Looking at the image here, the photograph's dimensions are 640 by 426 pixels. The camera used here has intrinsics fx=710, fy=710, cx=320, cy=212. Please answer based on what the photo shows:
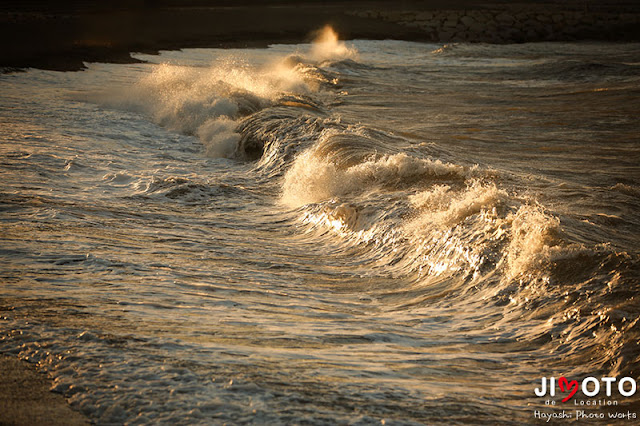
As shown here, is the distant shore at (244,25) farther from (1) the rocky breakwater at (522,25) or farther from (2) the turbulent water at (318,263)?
(2) the turbulent water at (318,263)

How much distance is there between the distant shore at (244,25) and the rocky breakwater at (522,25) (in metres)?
0.06

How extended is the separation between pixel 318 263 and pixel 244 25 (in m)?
39.5

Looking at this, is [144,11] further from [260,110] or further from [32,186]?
[32,186]

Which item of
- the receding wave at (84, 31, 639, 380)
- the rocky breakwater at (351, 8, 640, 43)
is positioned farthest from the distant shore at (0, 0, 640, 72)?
the receding wave at (84, 31, 639, 380)

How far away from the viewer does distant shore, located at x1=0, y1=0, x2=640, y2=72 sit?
3098cm

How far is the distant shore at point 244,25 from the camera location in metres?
31.0

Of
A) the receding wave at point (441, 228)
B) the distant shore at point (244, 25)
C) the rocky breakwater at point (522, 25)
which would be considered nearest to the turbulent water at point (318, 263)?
the receding wave at point (441, 228)

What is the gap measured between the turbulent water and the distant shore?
1566cm

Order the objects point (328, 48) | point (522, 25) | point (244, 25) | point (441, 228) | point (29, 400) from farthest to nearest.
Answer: point (522, 25), point (244, 25), point (328, 48), point (441, 228), point (29, 400)

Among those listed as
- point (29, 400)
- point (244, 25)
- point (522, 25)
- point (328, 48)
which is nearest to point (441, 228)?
point (29, 400)

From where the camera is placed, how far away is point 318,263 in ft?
23.7

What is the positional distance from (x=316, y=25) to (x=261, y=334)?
43.5 meters

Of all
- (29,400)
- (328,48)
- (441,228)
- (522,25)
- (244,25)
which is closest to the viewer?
(29,400)

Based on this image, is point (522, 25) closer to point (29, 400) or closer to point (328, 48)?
point (328, 48)
